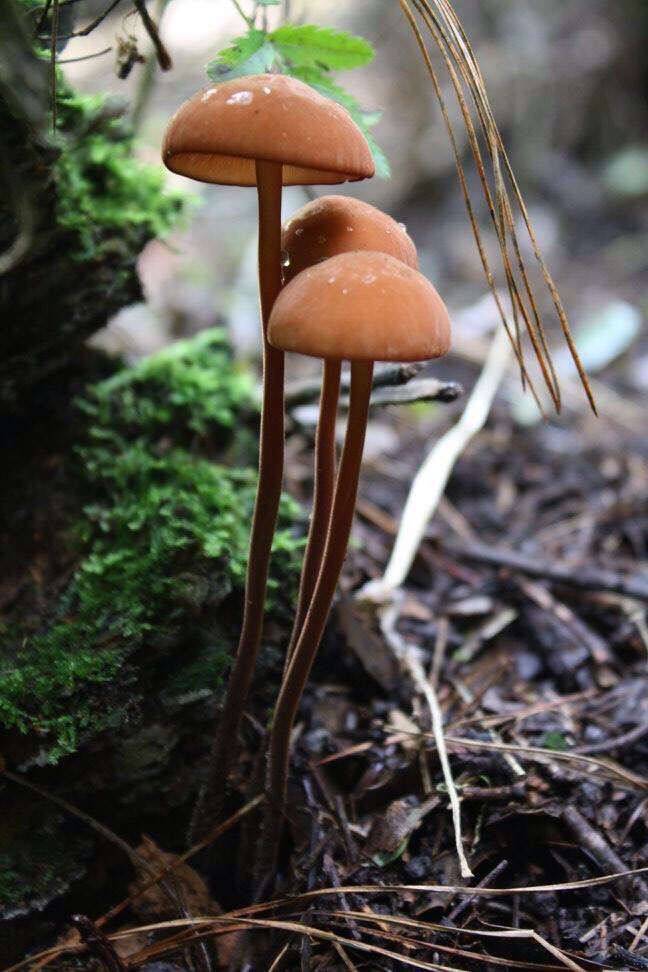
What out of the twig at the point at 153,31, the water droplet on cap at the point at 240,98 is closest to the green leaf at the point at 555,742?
the water droplet on cap at the point at 240,98

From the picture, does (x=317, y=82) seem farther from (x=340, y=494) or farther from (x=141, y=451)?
(x=141, y=451)

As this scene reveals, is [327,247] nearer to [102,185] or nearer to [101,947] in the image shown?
[102,185]

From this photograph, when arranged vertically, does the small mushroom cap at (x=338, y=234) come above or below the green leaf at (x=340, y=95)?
below

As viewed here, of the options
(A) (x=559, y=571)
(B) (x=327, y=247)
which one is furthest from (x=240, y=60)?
(A) (x=559, y=571)

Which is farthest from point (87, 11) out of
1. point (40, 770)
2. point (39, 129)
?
point (40, 770)

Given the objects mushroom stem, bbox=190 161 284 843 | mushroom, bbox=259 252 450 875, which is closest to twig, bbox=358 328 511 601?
mushroom stem, bbox=190 161 284 843

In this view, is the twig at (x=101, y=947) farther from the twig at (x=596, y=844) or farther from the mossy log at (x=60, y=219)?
the mossy log at (x=60, y=219)

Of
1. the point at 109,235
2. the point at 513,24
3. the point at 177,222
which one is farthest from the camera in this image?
the point at 513,24
